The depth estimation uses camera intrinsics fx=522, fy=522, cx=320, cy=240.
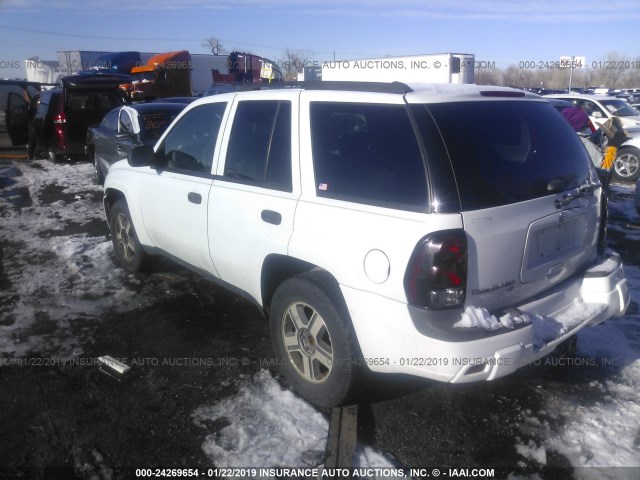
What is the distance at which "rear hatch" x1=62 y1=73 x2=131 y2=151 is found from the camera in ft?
37.8

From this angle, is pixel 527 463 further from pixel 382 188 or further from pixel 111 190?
pixel 111 190

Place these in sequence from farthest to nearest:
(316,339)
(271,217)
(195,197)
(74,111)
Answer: (74,111), (195,197), (271,217), (316,339)

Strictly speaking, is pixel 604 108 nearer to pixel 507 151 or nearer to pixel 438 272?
pixel 507 151

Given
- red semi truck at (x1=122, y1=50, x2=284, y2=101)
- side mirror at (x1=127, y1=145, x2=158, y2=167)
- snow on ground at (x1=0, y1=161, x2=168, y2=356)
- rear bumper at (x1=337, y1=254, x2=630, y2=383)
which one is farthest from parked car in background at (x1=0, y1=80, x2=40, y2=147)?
rear bumper at (x1=337, y1=254, x2=630, y2=383)

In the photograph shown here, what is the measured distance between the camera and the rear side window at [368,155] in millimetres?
2570

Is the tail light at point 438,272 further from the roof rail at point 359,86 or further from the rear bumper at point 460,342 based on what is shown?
the roof rail at point 359,86

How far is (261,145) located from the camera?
11.3ft

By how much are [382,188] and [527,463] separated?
5.31 ft

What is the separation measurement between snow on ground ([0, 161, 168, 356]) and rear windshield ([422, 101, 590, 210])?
3090 millimetres

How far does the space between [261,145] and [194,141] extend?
977mm

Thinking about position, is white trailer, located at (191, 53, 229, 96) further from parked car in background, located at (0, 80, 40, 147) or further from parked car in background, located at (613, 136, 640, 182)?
parked car in background, located at (613, 136, 640, 182)

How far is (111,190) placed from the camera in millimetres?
5301

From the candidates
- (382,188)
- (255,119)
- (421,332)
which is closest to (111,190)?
(255,119)

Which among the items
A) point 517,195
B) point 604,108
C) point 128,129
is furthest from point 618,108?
point 517,195
